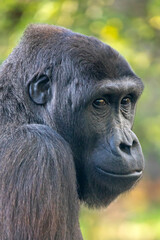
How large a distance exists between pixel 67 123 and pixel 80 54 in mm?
768

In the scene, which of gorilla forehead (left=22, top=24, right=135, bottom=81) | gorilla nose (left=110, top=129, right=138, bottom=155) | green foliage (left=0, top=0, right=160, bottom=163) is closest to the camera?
gorilla nose (left=110, top=129, right=138, bottom=155)

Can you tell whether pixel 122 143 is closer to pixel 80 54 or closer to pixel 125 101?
pixel 125 101

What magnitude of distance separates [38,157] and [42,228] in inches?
26.4

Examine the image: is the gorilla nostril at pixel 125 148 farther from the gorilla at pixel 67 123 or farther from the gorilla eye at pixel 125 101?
the gorilla eye at pixel 125 101

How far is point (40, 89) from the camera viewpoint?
17.2 feet

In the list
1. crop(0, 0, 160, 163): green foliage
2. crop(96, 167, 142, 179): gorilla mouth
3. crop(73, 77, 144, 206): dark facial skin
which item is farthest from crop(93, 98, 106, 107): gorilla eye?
crop(0, 0, 160, 163): green foliage

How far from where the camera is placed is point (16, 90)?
517 centimetres

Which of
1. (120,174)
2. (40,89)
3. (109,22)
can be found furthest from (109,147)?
(109,22)

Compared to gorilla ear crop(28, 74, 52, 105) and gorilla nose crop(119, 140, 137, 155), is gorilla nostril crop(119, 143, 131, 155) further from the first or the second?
gorilla ear crop(28, 74, 52, 105)

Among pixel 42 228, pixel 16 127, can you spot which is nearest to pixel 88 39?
pixel 16 127

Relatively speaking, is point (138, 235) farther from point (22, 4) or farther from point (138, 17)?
point (22, 4)

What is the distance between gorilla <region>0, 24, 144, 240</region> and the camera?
15.2ft

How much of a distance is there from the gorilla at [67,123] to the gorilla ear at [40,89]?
0.01 m

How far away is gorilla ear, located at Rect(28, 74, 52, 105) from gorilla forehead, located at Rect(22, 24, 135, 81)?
232 millimetres
